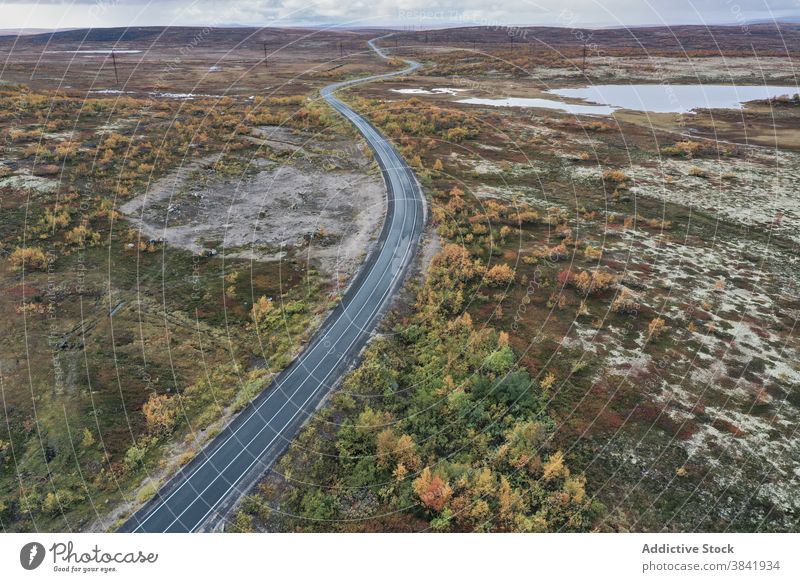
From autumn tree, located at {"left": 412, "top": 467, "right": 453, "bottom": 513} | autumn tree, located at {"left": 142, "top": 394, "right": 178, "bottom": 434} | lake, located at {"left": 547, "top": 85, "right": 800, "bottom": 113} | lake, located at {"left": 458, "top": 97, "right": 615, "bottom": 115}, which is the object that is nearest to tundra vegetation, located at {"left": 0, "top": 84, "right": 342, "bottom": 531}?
autumn tree, located at {"left": 142, "top": 394, "right": 178, "bottom": 434}

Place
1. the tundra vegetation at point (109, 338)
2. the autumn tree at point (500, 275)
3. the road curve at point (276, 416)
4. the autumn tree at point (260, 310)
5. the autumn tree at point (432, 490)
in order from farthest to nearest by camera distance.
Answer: the autumn tree at point (500, 275) < the autumn tree at point (260, 310) < the tundra vegetation at point (109, 338) < the autumn tree at point (432, 490) < the road curve at point (276, 416)

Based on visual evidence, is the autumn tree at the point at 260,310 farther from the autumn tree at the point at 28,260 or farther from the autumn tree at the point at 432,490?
the autumn tree at the point at 28,260

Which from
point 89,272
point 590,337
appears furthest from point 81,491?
point 590,337

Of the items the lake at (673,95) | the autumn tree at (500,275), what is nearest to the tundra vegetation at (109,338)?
the autumn tree at (500,275)

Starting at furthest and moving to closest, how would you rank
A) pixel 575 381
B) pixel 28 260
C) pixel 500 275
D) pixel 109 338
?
1. pixel 28 260
2. pixel 500 275
3. pixel 109 338
4. pixel 575 381

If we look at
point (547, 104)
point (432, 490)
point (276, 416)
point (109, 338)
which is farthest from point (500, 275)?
point (547, 104)

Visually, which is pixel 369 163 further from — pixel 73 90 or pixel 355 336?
pixel 73 90

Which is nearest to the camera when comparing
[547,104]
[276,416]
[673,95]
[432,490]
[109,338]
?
[432,490]

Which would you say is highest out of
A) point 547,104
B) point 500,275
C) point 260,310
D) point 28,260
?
point 547,104

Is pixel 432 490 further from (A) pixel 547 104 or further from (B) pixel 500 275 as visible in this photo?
(A) pixel 547 104

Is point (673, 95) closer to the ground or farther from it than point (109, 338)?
farther from it
